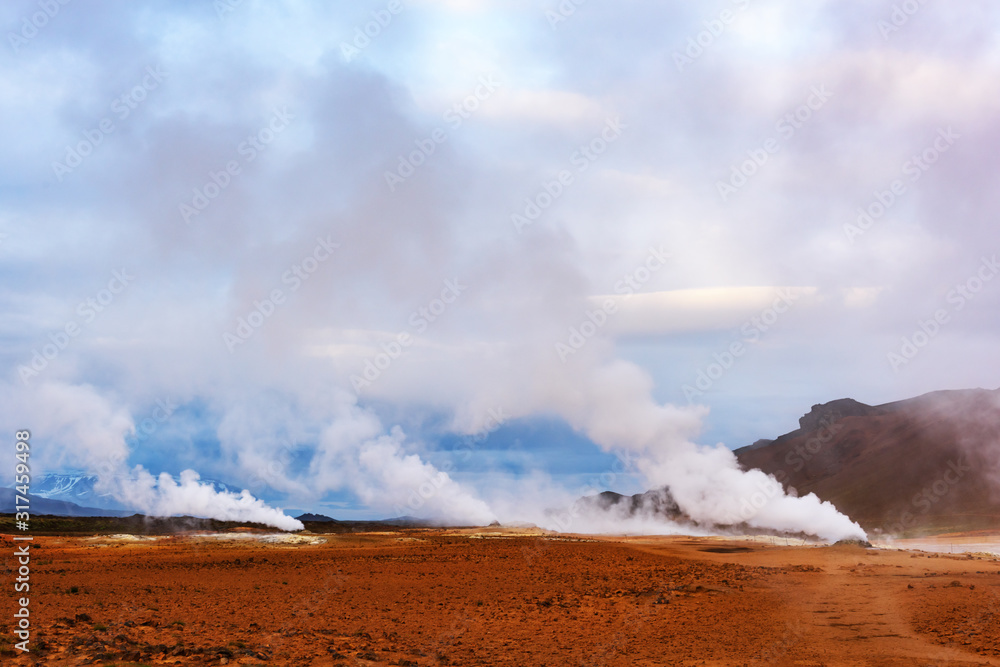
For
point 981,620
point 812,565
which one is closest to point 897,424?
point 812,565

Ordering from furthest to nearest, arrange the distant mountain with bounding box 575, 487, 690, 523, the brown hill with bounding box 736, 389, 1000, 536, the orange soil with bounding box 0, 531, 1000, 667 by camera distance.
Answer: the brown hill with bounding box 736, 389, 1000, 536, the distant mountain with bounding box 575, 487, 690, 523, the orange soil with bounding box 0, 531, 1000, 667

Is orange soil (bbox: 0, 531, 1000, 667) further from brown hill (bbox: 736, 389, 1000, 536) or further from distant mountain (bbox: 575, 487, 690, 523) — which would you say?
brown hill (bbox: 736, 389, 1000, 536)

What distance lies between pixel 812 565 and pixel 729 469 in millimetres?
51077

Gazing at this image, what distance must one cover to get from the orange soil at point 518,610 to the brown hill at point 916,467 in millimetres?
72672

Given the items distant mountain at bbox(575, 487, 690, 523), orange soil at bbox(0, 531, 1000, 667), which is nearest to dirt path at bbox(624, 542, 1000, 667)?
orange soil at bbox(0, 531, 1000, 667)

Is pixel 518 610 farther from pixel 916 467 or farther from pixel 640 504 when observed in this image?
pixel 916 467

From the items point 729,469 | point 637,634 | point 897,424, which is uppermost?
point 897,424

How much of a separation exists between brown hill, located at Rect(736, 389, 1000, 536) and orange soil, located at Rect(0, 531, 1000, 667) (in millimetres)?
72672

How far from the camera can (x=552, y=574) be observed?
40.8 meters

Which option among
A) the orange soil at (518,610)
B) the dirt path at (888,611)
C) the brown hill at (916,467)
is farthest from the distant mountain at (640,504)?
the dirt path at (888,611)

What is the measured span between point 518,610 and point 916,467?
14053 cm

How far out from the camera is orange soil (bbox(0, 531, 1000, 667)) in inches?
838

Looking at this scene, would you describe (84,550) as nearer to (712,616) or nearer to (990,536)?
(712,616)

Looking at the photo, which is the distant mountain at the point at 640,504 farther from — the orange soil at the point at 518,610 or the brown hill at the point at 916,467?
the orange soil at the point at 518,610
